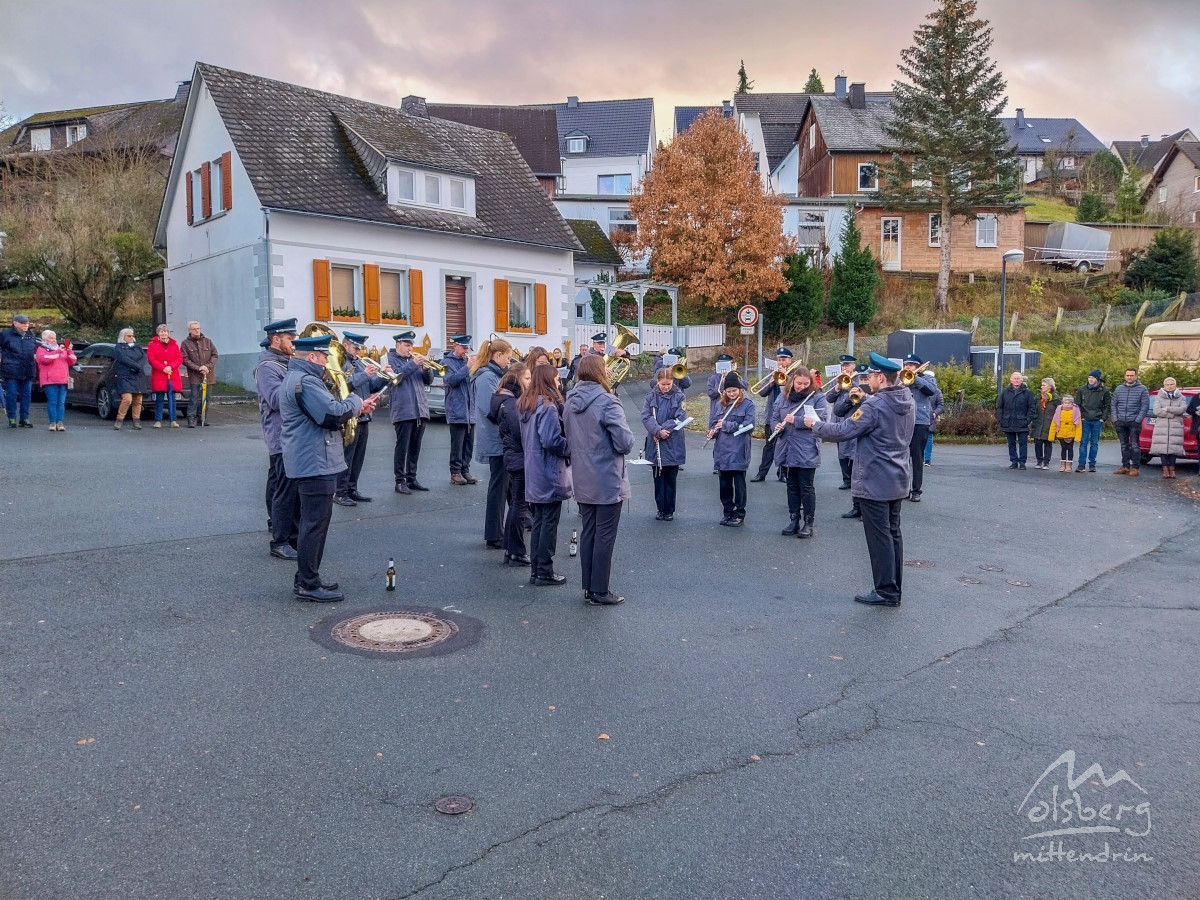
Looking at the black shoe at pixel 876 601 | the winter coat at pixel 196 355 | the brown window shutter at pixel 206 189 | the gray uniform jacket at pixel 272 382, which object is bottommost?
the black shoe at pixel 876 601

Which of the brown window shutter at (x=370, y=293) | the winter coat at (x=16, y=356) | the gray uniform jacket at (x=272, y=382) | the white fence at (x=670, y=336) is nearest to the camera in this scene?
the gray uniform jacket at (x=272, y=382)

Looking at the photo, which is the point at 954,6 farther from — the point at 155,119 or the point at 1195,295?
the point at 155,119

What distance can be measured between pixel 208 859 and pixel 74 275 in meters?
29.0

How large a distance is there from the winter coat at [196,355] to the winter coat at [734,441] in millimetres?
11082

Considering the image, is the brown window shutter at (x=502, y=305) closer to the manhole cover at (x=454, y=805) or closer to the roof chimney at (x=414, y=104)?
the roof chimney at (x=414, y=104)

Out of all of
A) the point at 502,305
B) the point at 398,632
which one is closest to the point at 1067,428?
the point at 398,632

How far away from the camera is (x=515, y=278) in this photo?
31.1 meters

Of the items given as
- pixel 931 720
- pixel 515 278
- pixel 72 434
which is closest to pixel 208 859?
pixel 931 720

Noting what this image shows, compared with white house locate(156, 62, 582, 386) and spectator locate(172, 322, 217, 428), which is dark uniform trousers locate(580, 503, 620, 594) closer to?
spectator locate(172, 322, 217, 428)

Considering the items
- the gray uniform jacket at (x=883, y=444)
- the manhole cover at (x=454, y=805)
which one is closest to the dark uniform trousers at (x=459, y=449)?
the gray uniform jacket at (x=883, y=444)

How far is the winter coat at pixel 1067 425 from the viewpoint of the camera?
58.8 ft

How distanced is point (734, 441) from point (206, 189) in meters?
21.9

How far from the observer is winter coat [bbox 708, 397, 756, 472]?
444 inches

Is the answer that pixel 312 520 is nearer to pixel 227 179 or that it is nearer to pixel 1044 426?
pixel 1044 426
